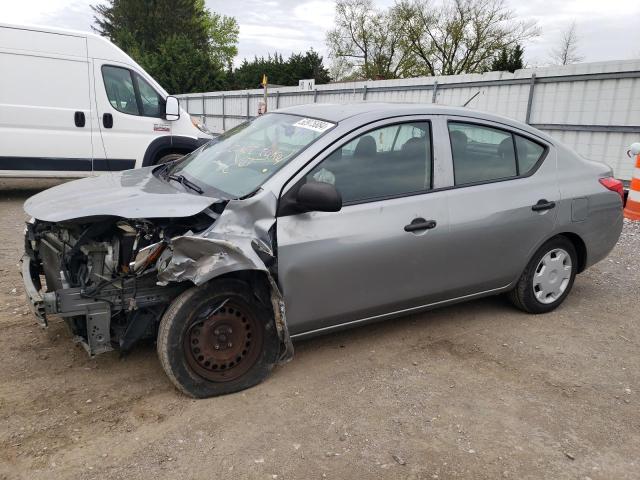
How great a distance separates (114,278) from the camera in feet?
9.59

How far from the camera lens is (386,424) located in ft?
9.55

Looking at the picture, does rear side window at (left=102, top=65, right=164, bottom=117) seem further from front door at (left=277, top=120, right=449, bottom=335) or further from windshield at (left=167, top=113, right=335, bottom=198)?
front door at (left=277, top=120, right=449, bottom=335)

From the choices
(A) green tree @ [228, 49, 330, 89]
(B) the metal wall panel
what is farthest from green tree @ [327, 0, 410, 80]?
(B) the metal wall panel

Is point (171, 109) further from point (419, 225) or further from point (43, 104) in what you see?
point (419, 225)

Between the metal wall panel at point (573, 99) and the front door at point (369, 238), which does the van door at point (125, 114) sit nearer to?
the metal wall panel at point (573, 99)

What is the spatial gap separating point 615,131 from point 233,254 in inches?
337

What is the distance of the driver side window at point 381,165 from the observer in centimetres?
331

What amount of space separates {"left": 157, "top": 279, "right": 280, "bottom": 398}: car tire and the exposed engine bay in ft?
0.55

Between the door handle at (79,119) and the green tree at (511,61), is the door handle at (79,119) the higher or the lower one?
the lower one

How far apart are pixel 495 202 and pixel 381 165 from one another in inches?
37.7

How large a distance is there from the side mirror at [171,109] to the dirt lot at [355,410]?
4828 millimetres

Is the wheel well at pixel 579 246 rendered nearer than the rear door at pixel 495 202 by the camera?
No

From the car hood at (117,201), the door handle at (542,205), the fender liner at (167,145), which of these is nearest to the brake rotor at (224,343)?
the car hood at (117,201)

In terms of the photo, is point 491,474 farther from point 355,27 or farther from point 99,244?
point 355,27
